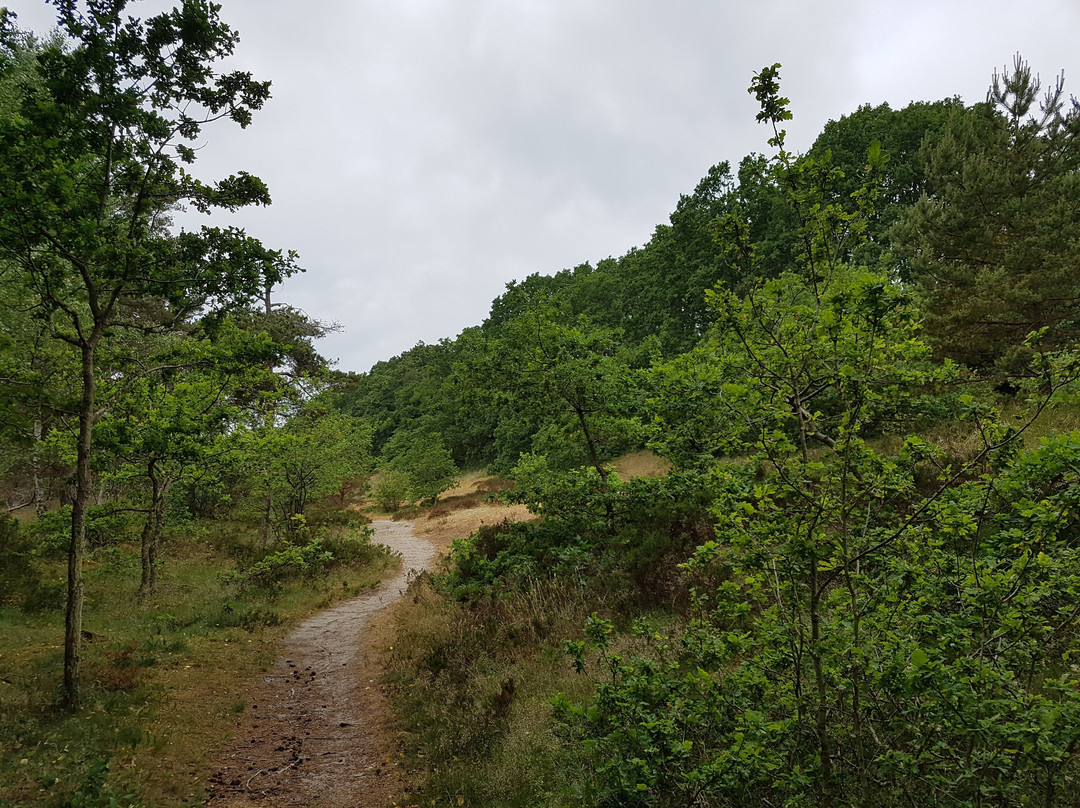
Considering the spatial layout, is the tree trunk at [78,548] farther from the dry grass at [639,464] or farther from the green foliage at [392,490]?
the green foliage at [392,490]

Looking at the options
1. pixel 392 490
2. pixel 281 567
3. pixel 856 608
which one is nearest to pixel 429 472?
pixel 392 490

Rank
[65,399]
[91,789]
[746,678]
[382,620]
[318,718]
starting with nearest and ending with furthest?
[746,678]
[91,789]
[65,399]
[318,718]
[382,620]

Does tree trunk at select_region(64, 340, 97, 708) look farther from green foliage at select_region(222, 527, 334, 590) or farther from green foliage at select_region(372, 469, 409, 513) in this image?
green foliage at select_region(372, 469, 409, 513)

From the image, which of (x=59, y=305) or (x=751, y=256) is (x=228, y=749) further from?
(x=751, y=256)

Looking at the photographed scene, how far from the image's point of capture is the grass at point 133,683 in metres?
5.00

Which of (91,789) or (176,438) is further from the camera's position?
(176,438)

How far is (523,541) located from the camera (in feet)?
35.7

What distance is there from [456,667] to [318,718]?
2.06 metres

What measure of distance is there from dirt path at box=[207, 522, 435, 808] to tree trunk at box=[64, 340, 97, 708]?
2.17 meters

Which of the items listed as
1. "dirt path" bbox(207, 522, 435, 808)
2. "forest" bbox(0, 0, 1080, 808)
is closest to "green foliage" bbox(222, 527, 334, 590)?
"forest" bbox(0, 0, 1080, 808)

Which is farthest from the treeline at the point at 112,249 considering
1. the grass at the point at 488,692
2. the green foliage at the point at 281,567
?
the grass at the point at 488,692

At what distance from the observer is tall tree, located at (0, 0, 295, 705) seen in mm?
5691

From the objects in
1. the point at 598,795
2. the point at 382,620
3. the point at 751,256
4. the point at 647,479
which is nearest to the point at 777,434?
the point at 751,256

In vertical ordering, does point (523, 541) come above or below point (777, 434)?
below
